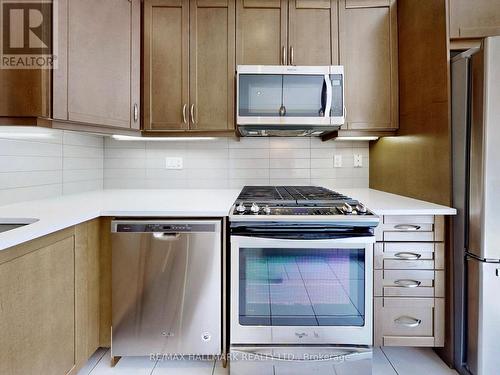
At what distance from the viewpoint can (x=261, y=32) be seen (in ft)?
6.77

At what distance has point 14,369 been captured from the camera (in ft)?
3.48

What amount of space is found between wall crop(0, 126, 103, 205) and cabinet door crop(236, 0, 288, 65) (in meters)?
1.22

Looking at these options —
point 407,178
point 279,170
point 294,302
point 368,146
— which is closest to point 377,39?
point 368,146

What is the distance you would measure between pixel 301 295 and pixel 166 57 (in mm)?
1667

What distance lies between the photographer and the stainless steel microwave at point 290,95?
192 cm

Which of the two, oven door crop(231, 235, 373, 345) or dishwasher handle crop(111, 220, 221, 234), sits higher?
dishwasher handle crop(111, 220, 221, 234)

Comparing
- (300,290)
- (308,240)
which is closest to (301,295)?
(300,290)

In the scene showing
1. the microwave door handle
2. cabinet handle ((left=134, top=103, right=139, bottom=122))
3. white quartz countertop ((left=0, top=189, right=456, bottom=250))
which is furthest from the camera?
cabinet handle ((left=134, top=103, right=139, bottom=122))

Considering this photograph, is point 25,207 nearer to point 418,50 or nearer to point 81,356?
point 81,356

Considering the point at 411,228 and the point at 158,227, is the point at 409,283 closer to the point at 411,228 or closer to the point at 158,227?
the point at 411,228

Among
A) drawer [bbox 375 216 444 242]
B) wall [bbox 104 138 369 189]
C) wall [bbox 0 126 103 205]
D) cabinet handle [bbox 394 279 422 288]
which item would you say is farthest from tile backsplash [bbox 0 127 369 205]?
cabinet handle [bbox 394 279 422 288]

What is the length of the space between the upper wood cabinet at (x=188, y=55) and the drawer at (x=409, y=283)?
53.7 inches

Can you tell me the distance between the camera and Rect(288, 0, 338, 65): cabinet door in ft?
6.77

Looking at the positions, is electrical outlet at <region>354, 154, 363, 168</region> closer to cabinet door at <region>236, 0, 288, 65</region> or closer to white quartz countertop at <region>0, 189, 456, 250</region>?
white quartz countertop at <region>0, 189, 456, 250</region>
